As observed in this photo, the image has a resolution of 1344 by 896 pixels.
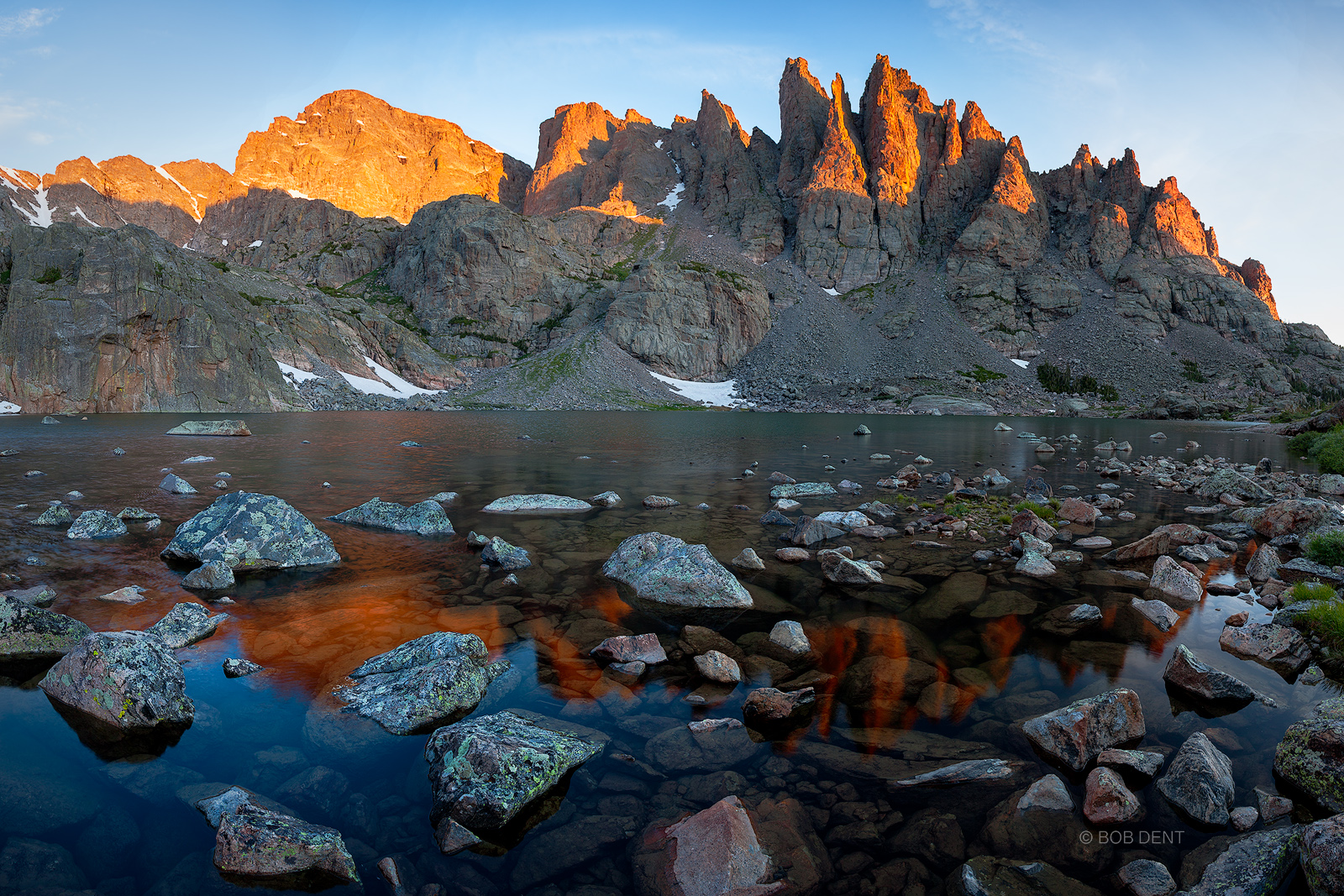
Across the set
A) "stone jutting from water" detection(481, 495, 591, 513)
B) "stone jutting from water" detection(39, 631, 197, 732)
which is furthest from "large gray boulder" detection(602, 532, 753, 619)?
"stone jutting from water" detection(481, 495, 591, 513)

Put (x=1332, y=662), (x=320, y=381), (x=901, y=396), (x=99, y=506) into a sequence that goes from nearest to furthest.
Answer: (x=1332, y=662) → (x=99, y=506) → (x=320, y=381) → (x=901, y=396)

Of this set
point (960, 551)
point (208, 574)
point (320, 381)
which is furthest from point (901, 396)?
point (208, 574)

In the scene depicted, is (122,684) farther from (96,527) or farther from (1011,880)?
(96,527)

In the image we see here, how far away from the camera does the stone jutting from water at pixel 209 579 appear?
10.5m

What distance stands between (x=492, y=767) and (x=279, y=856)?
160 centimetres

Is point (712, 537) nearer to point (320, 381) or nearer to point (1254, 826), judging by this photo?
point (1254, 826)

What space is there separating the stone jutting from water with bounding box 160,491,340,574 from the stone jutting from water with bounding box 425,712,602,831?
314 inches

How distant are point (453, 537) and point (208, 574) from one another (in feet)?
16.8

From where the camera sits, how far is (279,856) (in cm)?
440

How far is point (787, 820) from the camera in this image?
16.7ft

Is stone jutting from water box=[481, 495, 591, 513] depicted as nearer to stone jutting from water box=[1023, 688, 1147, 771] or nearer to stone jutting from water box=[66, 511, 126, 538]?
stone jutting from water box=[66, 511, 126, 538]

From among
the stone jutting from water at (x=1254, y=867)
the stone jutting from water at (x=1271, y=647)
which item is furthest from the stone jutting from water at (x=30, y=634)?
the stone jutting from water at (x=1271, y=647)

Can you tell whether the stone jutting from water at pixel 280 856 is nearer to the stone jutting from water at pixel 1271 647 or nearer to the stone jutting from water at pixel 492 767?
the stone jutting from water at pixel 492 767

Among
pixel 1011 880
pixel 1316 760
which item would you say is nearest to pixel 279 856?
pixel 1011 880
